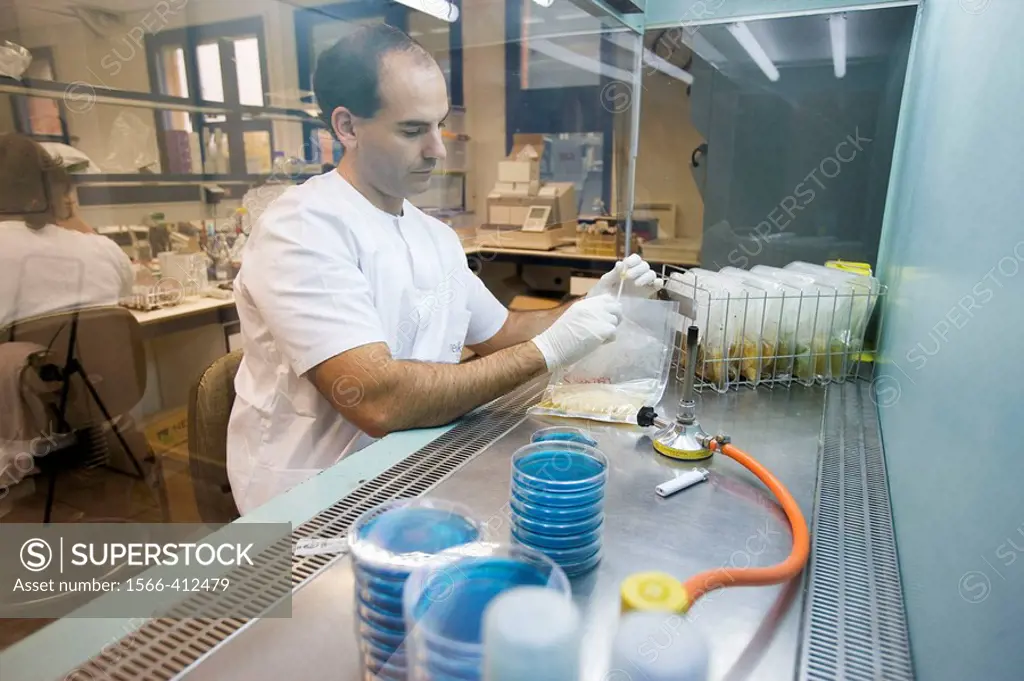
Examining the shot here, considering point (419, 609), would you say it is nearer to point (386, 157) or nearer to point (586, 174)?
point (386, 157)

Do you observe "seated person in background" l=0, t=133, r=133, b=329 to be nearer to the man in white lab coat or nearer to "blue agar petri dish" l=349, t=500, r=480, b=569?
the man in white lab coat

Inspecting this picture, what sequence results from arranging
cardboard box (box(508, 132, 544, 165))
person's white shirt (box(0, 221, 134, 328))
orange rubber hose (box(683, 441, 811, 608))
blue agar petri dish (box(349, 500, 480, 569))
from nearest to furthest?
blue agar petri dish (box(349, 500, 480, 569)), orange rubber hose (box(683, 441, 811, 608)), person's white shirt (box(0, 221, 134, 328)), cardboard box (box(508, 132, 544, 165))

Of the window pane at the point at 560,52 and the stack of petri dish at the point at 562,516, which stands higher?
the window pane at the point at 560,52

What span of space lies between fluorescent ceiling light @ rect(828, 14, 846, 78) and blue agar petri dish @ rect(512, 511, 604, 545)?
5.62 feet

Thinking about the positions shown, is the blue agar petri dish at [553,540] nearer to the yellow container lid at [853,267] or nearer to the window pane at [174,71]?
the yellow container lid at [853,267]

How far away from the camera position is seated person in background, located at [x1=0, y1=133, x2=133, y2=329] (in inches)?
86.0

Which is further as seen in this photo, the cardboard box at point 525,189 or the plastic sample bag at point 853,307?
the cardboard box at point 525,189

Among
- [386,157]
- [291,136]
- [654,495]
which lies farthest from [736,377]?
[291,136]

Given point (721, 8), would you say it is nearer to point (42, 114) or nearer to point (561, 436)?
point (561, 436)

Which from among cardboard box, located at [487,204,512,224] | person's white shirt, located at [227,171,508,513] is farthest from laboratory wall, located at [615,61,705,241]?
person's white shirt, located at [227,171,508,513]

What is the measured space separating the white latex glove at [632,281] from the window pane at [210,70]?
3084mm

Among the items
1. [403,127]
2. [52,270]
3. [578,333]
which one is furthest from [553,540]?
[52,270]

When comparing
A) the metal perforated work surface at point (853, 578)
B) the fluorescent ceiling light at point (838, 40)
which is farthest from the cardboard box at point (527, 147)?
the metal perforated work surface at point (853, 578)

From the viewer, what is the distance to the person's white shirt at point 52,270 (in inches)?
85.4
